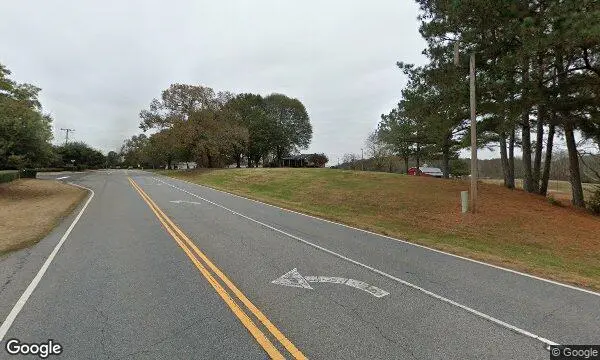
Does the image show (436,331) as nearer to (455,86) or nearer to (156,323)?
(156,323)

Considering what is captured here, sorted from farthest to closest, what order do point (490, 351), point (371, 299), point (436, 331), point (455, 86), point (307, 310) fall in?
point (455, 86)
point (371, 299)
point (307, 310)
point (436, 331)
point (490, 351)

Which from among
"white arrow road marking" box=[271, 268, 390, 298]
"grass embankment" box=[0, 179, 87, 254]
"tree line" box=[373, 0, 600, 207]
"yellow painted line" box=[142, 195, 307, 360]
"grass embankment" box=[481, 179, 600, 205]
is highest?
"tree line" box=[373, 0, 600, 207]

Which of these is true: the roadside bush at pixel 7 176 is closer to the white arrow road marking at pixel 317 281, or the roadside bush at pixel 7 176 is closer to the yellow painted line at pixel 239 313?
the yellow painted line at pixel 239 313

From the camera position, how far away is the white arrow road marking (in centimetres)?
658

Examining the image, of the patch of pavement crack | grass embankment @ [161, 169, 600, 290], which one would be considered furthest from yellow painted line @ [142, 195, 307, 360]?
grass embankment @ [161, 169, 600, 290]

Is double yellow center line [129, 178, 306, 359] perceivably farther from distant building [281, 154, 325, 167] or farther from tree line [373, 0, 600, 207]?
distant building [281, 154, 325, 167]

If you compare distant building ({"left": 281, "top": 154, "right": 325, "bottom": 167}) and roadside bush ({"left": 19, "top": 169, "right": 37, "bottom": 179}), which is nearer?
roadside bush ({"left": 19, "top": 169, "right": 37, "bottom": 179})

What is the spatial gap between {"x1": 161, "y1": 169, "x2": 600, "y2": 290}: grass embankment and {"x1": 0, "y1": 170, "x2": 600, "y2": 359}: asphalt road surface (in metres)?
2.11

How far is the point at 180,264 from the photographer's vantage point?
7988mm

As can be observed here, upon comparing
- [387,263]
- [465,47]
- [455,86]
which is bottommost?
[387,263]

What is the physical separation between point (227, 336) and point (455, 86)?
54.2 feet

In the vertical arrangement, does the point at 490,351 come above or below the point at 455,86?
below

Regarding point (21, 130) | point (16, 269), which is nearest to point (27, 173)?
point (21, 130)

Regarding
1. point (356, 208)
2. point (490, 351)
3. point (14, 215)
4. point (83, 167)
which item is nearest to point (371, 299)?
point (490, 351)
